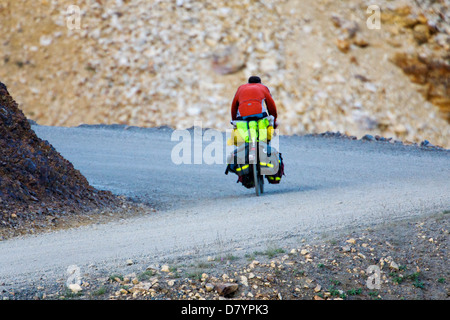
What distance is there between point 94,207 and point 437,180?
262 inches

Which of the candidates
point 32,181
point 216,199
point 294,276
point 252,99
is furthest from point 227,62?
point 294,276

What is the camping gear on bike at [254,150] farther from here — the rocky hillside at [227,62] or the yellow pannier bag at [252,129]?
the rocky hillside at [227,62]

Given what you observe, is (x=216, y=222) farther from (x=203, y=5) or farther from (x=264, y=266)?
(x=203, y=5)

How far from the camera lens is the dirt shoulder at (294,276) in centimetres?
520

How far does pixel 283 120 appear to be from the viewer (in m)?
22.2

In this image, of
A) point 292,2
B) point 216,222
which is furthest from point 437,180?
point 292,2

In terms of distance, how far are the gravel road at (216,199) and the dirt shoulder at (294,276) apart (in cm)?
45

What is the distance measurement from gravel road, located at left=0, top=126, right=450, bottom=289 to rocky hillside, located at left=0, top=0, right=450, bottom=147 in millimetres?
3834

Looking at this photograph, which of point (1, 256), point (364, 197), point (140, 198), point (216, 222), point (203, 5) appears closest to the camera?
point (1, 256)

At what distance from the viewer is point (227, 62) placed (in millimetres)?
23828

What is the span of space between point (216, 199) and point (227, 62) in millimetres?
13497

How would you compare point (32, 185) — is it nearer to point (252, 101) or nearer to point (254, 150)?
point (254, 150)

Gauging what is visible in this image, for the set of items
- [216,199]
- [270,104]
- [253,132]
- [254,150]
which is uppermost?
[270,104]

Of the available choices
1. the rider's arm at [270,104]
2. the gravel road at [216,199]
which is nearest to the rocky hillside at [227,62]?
the gravel road at [216,199]
